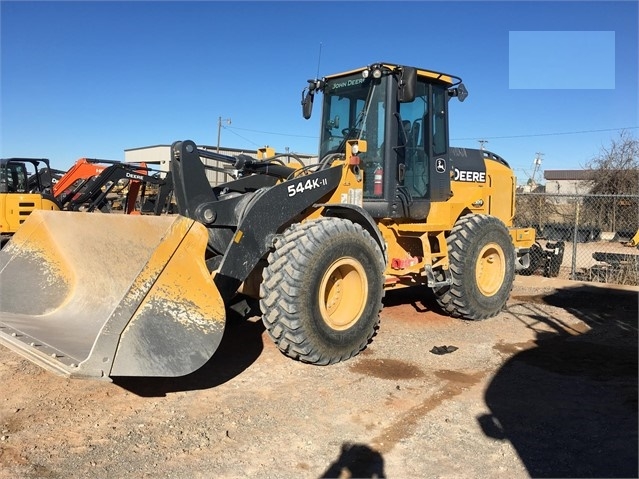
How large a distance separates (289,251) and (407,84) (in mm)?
2324

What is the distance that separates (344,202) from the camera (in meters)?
5.91

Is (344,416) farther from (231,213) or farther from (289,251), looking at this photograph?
(231,213)

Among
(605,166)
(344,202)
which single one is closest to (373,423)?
(344,202)

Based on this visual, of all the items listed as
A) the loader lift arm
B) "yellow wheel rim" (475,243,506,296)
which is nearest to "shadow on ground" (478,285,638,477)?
"yellow wheel rim" (475,243,506,296)

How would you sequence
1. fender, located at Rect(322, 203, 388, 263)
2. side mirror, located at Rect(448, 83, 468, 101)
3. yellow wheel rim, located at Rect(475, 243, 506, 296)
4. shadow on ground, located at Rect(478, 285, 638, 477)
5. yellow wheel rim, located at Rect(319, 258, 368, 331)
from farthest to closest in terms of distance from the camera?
1. yellow wheel rim, located at Rect(475, 243, 506, 296)
2. side mirror, located at Rect(448, 83, 468, 101)
3. fender, located at Rect(322, 203, 388, 263)
4. yellow wheel rim, located at Rect(319, 258, 368, 331)
5. shadow on ground, located at Rect(478, 285, 638, 477)

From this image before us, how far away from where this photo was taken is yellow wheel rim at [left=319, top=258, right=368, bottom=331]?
210 inches

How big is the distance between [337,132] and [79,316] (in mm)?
3609

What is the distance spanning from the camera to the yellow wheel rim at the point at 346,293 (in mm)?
5341

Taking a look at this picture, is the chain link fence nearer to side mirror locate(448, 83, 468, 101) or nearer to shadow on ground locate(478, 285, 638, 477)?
shadow on ground locate(478, 285, 638, 477)

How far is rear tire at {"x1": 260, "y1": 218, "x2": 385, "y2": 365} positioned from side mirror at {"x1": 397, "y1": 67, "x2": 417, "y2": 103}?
156 cm

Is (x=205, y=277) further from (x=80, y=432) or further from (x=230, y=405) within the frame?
(x=80, y=432)

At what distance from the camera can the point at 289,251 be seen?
483 cm

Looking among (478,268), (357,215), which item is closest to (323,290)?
(357,215)

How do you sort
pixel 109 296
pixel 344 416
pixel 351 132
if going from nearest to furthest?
pixel 344 416 < pixel 109 296 < pixel 351 132
